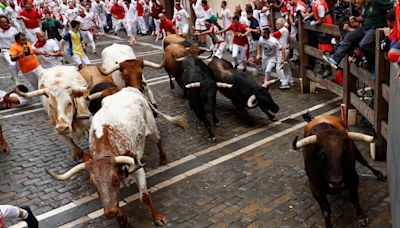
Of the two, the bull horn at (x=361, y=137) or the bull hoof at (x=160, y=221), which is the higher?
the bull horn at (x=361, y=137)

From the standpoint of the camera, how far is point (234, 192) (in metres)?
7.13

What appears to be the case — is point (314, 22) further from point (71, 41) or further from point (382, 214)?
point (71, 41)

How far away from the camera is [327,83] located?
10953 millimetres

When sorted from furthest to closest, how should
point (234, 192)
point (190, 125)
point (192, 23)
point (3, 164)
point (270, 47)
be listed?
point (192, 23) → point (270, 47) → point (190, 125) → point (3, 164) → point (234, 192)

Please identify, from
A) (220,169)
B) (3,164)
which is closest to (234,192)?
(220,169)

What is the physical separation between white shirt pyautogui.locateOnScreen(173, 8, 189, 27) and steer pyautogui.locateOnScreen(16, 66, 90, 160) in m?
11.7

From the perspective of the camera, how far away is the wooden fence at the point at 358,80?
7.45 meters

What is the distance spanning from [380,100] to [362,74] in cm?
110

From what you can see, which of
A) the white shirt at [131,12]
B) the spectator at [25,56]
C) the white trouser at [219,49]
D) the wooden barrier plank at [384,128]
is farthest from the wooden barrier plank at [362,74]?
the white shirt at [131,12]

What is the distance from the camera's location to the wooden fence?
293 inches

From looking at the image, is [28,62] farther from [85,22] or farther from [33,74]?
[85,22]

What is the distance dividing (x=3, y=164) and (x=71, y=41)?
6.16m

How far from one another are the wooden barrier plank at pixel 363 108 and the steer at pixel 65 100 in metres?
5.32

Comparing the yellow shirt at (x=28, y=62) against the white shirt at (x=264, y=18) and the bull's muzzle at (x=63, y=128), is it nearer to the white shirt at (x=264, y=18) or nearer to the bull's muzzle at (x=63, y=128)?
the bull's muzzle at (x=63, y=128)
